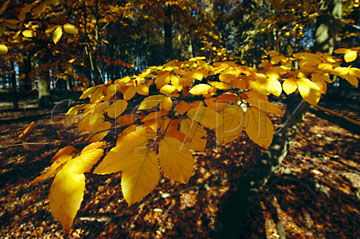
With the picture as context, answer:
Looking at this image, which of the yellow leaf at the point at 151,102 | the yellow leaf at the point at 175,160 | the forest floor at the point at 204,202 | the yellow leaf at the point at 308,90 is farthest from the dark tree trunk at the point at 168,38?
the yellow leaf at the point at 175,160

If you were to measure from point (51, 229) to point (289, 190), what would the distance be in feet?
18.5

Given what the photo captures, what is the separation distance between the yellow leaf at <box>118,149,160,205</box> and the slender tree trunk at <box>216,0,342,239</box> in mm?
3158

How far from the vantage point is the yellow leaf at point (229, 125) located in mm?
682

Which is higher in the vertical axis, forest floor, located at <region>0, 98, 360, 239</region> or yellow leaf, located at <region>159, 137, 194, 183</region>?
yellow leaf, located at <region>159, 137, 194, 183</region>

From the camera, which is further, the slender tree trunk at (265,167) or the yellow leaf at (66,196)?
the slender tree trunk at (265,167)

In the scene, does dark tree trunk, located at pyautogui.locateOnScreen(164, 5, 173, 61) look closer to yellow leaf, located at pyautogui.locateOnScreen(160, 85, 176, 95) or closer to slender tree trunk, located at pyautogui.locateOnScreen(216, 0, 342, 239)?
slender tree trunk, located at pyautogui.locateOnScreen(216, 0, 342, 239)

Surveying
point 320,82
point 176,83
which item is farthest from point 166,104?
point 320,82

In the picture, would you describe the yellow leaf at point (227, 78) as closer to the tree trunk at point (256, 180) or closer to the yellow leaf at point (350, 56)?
the yellow leaf at point (350, 56)

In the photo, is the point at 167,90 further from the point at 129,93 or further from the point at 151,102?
the point at 129,93

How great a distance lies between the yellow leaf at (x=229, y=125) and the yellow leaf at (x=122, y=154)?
0.34 m

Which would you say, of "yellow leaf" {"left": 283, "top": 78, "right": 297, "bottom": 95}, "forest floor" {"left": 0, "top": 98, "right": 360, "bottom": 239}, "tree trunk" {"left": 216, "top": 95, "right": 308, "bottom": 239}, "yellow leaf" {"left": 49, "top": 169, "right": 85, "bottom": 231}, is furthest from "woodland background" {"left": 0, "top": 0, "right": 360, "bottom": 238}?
"yellow leaf" {"left": 49, "top": 169, "right": 85, "bottom": 231}

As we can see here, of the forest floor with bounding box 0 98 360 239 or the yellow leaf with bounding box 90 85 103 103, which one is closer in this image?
the yellow leaf with bounding box 90 85 103 103

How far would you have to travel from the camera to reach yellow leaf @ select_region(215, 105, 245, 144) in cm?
68

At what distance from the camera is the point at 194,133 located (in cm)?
75
